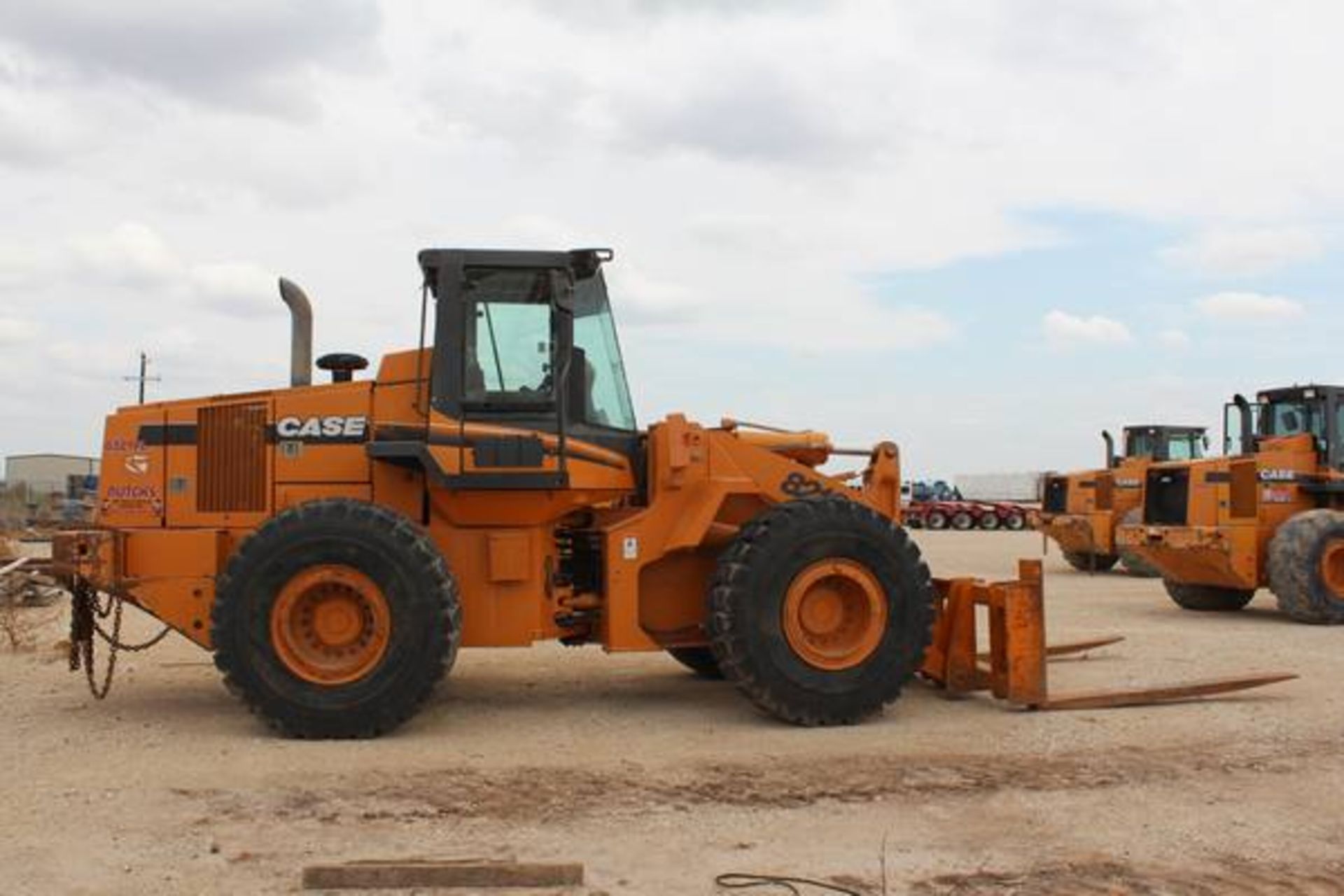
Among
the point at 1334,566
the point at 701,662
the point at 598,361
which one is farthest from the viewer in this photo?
the point at 1334,566

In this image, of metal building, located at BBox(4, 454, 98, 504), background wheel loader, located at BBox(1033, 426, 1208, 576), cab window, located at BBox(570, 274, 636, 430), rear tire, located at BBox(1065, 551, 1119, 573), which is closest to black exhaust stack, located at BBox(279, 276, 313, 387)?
cab window, located at BBox(570, 274, 636, 430)

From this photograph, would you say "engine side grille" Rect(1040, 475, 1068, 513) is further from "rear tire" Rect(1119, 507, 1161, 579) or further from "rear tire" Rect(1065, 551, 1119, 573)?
"rear tire" Rect(1119, 507, 1161, 579)

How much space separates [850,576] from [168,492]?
4.53 m

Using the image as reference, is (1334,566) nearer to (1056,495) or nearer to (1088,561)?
(1088,561)

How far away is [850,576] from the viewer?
841 cm

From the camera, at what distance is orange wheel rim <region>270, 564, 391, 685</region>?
7902 millimetres

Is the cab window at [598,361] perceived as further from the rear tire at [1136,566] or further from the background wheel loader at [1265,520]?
the rear tire at [1136,566]

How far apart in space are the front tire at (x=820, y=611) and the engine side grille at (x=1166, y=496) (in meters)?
9.01

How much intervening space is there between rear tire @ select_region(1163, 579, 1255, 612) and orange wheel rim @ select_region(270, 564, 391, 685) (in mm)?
12063

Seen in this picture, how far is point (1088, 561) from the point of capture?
2461 cm

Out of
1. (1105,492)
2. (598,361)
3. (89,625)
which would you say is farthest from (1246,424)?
(89,625)

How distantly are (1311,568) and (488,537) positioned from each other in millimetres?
10245

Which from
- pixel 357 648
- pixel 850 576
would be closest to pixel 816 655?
pixel 850 576

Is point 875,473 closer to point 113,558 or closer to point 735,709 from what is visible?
point 735,709
